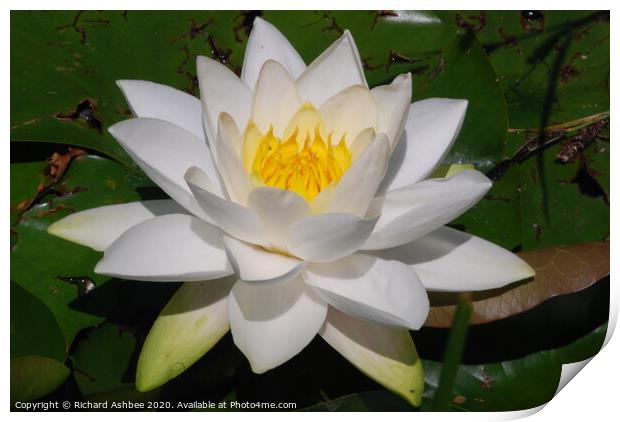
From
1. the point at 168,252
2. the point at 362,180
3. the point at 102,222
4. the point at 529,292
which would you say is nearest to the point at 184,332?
the point at 168,252

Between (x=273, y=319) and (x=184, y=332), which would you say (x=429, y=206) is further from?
(x=184, y=332)

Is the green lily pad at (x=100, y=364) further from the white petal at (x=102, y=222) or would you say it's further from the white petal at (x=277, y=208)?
the white petal at (x=277, y=208)

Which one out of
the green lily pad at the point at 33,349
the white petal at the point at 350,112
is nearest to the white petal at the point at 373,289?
the white petal at the point at 350,112

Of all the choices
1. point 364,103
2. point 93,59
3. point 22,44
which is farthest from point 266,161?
point 22,44

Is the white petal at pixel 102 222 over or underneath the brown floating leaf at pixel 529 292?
over

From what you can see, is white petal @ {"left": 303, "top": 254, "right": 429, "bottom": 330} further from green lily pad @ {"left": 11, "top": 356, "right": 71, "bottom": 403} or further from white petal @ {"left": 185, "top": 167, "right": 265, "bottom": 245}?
green lily pad @ {"left": 11, "top": 356, "right": 71, "bottom": 403}

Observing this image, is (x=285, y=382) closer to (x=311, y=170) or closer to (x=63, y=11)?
(x=311, y=170)

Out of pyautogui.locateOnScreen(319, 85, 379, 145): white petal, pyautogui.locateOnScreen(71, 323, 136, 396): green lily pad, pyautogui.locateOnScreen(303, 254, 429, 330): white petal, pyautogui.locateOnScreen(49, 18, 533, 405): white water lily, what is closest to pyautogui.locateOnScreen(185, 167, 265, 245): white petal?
pyautogui.locateOnScreen(49, 18, 533, 405): white water lily
